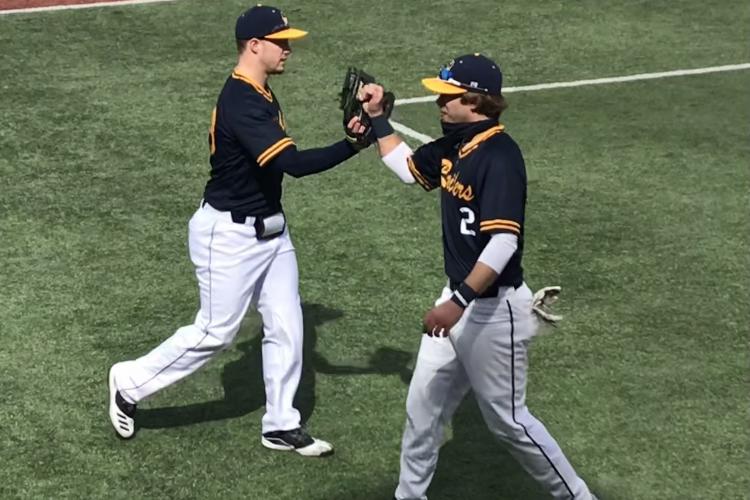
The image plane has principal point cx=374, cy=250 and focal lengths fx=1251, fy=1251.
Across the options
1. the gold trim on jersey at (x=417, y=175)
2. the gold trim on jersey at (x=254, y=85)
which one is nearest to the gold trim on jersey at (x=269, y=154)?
the gold trim on jersey at (x=254, y=85)

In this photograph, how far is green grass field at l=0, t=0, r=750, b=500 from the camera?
21.9 feet

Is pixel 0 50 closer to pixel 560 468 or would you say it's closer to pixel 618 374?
pixel 618 374

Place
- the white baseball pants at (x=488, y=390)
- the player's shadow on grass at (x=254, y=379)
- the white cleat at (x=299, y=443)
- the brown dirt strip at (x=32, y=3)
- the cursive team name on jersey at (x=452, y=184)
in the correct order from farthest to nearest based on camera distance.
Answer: the brown dirt strip at (x=32, y=3) → the player's shadow on grass at (x=254, y=379) → the white cleat at (x=299, y=443) → the white baseball pants at (x=488, y=390) → the cursive team name on jersey at (x=452, y=184)

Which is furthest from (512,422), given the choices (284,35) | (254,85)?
(284,35)

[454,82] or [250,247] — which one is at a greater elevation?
[454,82]

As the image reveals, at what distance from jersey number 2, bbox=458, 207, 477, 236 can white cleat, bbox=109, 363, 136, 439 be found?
228 centimetres

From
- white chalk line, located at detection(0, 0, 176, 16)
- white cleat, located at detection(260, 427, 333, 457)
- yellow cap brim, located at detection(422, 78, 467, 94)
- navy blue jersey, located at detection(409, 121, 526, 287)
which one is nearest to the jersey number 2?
navy blue jersey, located at detection(409, 121, 526, 287)

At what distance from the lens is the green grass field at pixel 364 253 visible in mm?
6660

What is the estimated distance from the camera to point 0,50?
1317cm

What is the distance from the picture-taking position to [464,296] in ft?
17.4

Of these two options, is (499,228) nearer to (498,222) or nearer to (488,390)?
(498,222)

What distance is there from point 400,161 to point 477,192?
0.69 metres

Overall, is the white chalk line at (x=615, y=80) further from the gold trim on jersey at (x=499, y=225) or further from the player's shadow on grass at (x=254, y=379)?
the gold trim on jersey at (x=499, y=225)

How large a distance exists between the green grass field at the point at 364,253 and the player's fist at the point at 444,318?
1.38 meters
